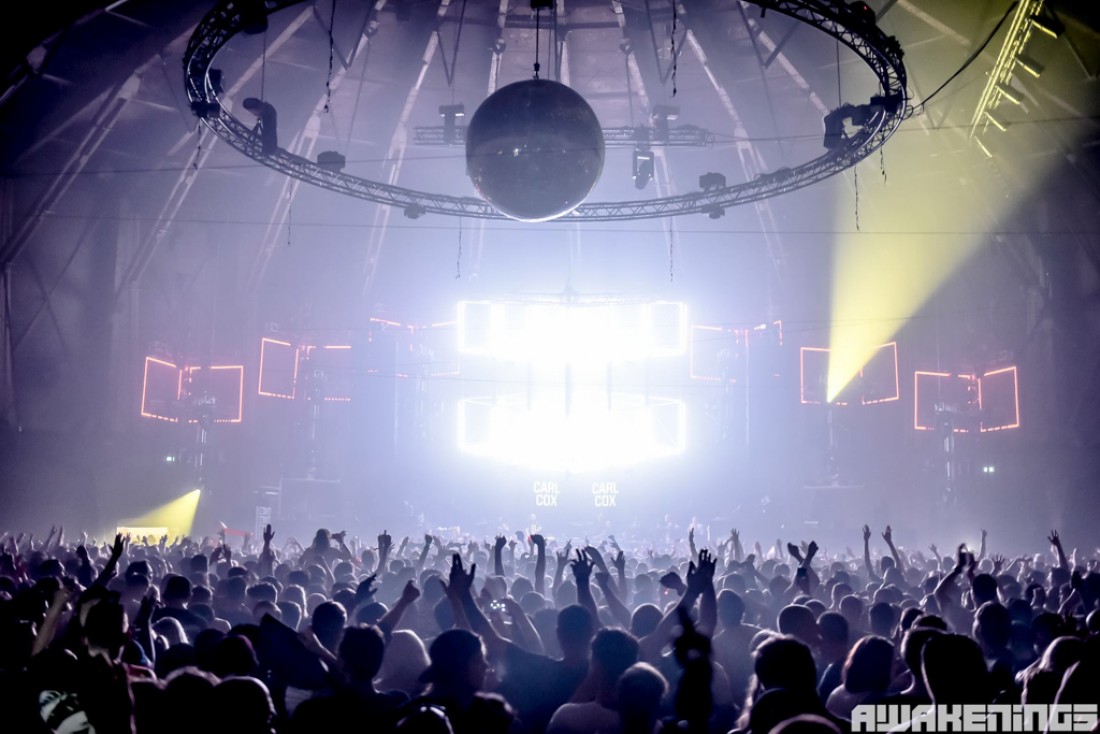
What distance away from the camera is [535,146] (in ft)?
20.6

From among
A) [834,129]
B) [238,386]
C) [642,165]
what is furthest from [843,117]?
[238,386]

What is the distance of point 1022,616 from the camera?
5.06m

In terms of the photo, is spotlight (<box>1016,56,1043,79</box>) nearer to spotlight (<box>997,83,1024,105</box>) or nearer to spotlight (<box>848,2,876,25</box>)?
spotlight (<box>997,83,1024,105</box>)

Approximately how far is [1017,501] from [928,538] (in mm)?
2872

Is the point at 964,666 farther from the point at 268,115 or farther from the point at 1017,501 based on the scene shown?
the point at 1017,501

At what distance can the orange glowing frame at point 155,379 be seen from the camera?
18875 mm

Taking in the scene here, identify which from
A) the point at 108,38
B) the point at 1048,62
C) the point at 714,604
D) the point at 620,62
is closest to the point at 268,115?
the point at 108,38

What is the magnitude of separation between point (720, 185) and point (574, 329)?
11424 millimetres

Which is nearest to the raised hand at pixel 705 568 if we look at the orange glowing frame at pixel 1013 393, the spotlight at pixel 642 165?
the spotlight at pixel 642 165

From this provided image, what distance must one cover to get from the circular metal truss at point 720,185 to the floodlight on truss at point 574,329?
10.3m

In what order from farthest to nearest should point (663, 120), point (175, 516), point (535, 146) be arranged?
1. point (175, 516)
2. point (663, 120)
3. point (535, 146)

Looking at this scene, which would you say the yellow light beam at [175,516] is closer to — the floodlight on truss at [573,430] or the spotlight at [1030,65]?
the floodlight on truss at [573,430]

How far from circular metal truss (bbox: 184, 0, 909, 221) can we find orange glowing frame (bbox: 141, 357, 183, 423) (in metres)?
8.82

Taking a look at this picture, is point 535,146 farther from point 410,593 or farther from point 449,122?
point 449,122
